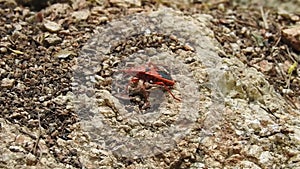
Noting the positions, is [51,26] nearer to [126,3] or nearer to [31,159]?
[126,3]

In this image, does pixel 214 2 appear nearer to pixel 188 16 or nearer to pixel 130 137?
pixel 188 16

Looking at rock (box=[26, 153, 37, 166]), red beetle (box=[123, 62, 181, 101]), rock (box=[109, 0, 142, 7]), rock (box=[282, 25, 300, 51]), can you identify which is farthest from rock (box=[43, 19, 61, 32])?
rock (box=[282, 25, 300, 51])

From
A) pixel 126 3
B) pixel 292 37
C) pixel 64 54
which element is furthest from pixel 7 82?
pixel 292 37

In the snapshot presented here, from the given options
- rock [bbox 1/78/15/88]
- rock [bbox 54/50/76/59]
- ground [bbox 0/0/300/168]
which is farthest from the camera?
rock [bbox 54/50/76/59]

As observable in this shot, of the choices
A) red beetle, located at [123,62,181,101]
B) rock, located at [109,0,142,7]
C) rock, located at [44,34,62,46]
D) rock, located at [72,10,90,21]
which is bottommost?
red beetle, located at [123,62,181,101]

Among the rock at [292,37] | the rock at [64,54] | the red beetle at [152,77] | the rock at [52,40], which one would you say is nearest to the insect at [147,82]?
the red beetle at [152,77]

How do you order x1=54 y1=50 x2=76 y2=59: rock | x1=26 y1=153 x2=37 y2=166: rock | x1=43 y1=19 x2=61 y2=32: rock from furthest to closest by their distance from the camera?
x1=43 y1=19 x2=61 y2=32: rock < x1=54 y1=50 x2=76 y2=59: rock < x1=26 y1=153 x2=37 y2=166: rock

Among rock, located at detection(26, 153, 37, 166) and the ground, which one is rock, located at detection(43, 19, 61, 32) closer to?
the ground

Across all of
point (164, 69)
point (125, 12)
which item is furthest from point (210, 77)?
point (125, 12)

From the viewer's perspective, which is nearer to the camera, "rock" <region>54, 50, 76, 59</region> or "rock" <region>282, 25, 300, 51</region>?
"rock" <region>54, 50, 76, 59</region>
